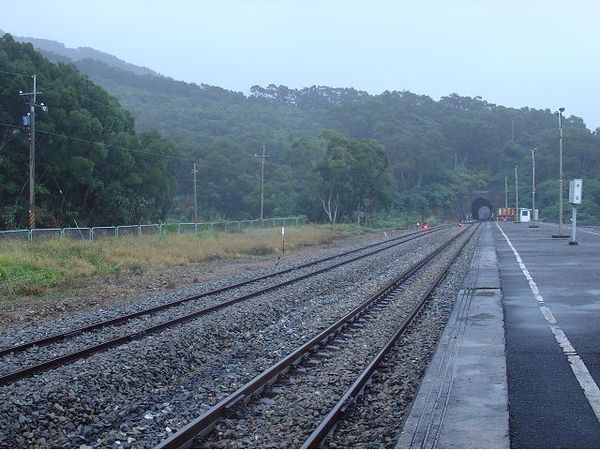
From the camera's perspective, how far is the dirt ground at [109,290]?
16.2m

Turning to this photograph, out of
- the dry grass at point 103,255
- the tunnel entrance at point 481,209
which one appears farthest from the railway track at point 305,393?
the tunnel entrance at point 481,209

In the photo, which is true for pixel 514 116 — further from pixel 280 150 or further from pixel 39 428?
pixel 39 428

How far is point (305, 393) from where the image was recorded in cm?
871

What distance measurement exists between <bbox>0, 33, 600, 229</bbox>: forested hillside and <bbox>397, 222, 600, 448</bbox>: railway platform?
1224 inches

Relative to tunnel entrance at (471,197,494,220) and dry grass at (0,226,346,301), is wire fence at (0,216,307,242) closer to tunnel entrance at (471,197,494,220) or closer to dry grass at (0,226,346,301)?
dry grass at (0,226,346,301)

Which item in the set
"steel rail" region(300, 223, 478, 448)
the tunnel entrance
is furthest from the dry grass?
the tunnel entrance

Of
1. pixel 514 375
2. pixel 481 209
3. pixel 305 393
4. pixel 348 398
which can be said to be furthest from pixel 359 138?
pixel 348 398

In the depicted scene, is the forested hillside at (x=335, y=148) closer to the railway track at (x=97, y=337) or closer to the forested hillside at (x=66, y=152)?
the forested hillside at (x=66, y=152)

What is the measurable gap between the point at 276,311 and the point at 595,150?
11645 centimetres

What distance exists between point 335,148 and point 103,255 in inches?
2024

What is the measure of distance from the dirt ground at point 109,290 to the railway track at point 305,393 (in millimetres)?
6904

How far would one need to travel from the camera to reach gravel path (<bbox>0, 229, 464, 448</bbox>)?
730 cm

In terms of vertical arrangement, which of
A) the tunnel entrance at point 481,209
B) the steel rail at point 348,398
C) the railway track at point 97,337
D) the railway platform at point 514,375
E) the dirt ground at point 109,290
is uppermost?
the tunnel entrance at point 481,209

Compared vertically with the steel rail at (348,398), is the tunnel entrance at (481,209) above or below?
above
